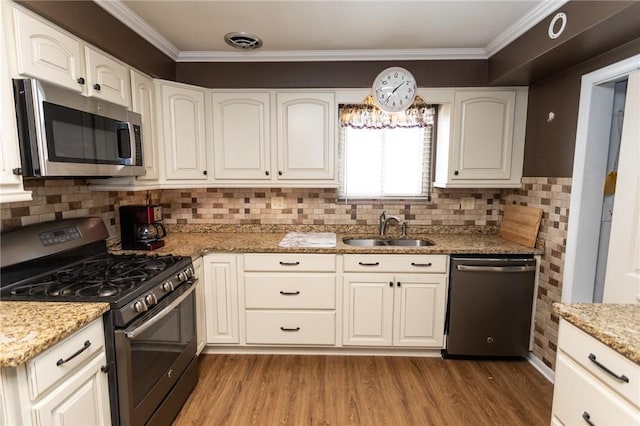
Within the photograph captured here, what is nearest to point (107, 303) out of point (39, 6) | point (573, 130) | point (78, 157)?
point (78, 157)

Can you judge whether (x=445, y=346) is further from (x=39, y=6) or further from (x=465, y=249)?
(x=39, y=6)

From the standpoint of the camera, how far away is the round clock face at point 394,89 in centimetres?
246

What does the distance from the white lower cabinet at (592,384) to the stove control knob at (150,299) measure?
1.86 metres

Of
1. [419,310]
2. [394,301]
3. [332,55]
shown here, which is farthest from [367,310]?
[332,55]

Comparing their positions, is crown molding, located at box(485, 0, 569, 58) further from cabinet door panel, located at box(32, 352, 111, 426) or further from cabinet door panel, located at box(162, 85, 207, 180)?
cabinet door panel, located at box(32, 352, 111, 426)

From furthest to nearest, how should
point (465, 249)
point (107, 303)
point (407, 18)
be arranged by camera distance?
point (465, 249) < point (407, 18) < point (107, 303)

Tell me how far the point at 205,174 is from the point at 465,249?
2.12m

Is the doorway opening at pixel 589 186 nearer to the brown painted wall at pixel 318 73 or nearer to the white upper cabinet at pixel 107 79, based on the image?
the brown painted wall at pixel 318 73

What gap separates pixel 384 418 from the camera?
192 cm

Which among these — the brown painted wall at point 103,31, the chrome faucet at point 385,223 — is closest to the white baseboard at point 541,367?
the chrome faucet at point 385,223

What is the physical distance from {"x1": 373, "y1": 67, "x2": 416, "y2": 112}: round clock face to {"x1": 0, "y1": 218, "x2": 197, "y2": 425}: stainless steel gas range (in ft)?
6.08

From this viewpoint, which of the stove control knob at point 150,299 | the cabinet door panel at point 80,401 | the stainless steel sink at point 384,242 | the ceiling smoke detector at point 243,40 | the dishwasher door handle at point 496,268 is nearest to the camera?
the cabinet door panel at point 80,401

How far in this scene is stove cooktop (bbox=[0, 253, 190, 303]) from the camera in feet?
4.70

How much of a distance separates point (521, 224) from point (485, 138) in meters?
0.75
